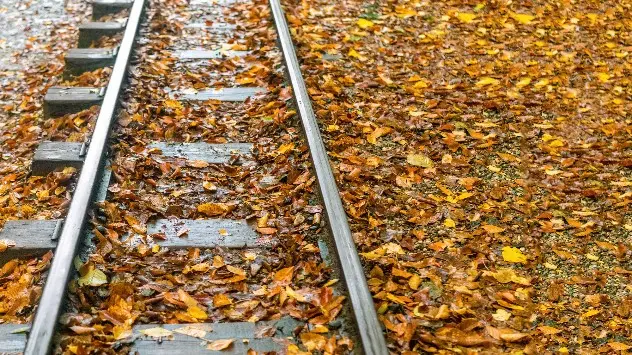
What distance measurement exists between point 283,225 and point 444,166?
1.45m

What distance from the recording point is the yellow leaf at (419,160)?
191 inches

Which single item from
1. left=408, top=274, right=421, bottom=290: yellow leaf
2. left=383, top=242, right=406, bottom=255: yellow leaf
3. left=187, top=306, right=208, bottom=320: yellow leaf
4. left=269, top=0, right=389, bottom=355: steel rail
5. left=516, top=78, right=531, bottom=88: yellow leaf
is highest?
left=269, top=0, right=389, bottom=355: steel rail

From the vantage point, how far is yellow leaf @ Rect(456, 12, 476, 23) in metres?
7.45

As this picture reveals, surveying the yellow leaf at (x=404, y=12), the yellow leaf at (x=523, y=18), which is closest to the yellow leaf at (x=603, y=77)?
the yellow leaf at (x=523, y=18)

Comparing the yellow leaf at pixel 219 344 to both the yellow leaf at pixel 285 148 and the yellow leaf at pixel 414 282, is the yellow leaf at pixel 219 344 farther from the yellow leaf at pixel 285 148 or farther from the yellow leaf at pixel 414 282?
the yellow leaf at pixel 285 148

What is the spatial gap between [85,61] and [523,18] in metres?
4.70

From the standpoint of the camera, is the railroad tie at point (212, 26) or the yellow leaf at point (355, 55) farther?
the railroad tie at point (212, 26)

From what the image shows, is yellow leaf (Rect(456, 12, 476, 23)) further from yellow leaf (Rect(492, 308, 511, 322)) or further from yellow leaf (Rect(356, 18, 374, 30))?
yellow leaf (Rect(492, 308, 511, 322))

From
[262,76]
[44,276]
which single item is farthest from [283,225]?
[262,76]

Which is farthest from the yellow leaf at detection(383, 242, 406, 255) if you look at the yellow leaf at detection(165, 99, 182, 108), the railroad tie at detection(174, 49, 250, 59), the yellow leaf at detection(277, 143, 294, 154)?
the railroad tie at detection(174, 49, 250, 59)

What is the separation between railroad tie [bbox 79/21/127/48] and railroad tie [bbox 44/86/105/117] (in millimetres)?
1373

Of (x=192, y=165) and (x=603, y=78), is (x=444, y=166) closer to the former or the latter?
(x=192, y=165)

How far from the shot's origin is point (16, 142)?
5328 millimetres

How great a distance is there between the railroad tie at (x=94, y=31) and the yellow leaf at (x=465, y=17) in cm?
363
